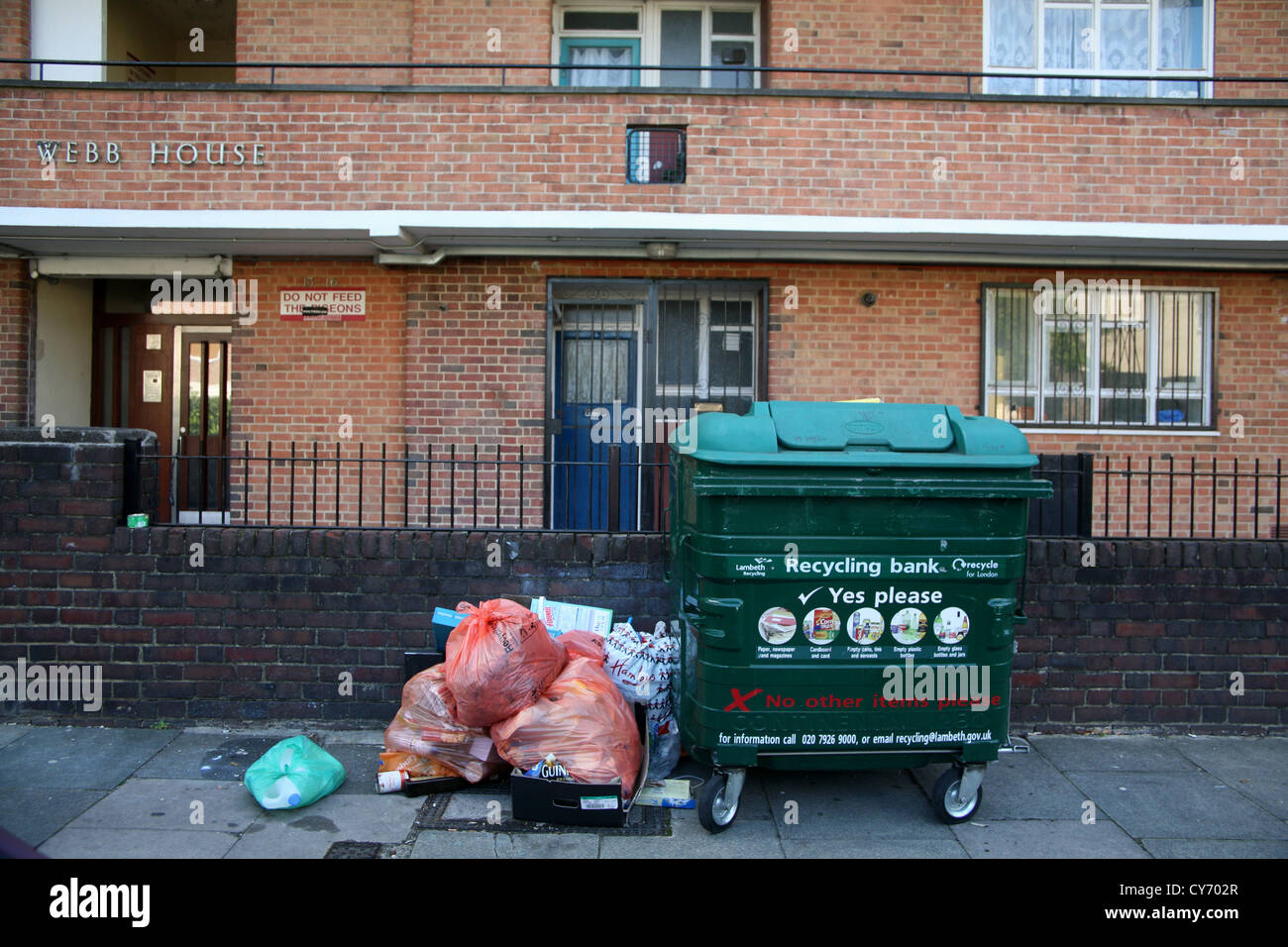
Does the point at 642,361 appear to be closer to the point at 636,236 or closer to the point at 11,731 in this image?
the point at 636,236

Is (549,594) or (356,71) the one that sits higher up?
(356,71)

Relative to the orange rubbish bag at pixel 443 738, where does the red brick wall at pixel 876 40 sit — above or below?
above

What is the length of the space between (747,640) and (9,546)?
438 centimetres

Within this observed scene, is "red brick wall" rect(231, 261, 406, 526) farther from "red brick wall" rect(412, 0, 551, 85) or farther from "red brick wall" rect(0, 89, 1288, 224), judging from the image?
"red brick wall" rect(412, 0, 551, 85)

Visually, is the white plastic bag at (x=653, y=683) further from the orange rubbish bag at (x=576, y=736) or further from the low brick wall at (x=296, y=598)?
the low brick wall at (x=296, y=598)

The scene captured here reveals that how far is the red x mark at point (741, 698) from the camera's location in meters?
4.03

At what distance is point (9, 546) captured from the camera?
537 centimetres

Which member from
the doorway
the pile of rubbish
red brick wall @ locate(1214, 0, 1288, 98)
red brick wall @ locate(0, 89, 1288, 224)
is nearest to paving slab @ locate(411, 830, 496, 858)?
the pile of rubbish

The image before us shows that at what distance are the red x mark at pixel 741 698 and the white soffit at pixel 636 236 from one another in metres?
4.27

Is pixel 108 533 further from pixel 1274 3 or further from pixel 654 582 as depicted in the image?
pixel 1274 3

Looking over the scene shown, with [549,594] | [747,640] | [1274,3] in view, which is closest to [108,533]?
[549,594]

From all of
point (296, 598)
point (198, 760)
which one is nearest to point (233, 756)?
point (198, 760)

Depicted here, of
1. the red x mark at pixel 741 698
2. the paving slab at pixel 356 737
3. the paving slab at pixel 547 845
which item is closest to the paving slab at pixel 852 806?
the red x mark at pixel 741 698

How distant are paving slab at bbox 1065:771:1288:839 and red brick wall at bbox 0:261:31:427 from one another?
8.74 meters
